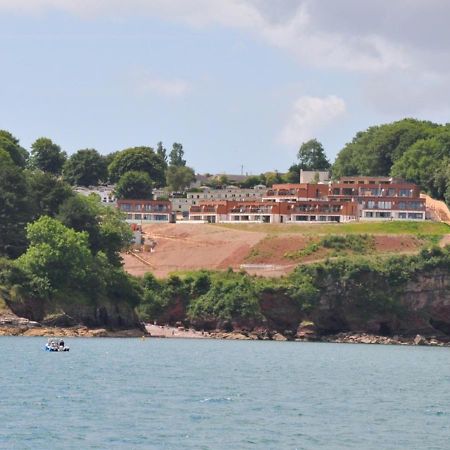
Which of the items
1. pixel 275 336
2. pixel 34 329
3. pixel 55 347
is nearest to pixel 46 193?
pixel 275 336

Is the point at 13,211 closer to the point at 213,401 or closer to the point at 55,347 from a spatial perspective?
the point at 55,347

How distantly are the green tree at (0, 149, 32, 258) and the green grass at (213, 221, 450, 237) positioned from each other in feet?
162

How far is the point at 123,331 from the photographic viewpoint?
Result: 13700 cm

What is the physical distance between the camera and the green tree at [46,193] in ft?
506

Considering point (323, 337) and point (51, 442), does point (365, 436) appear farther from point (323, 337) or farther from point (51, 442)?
point (323, 337)

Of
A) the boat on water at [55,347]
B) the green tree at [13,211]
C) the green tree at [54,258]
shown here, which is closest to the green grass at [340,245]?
the green tree at [13,211]

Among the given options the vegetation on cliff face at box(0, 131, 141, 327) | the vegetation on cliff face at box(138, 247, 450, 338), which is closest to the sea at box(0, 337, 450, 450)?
the vegetation on cliff face at box(0, 131, 141, 327)

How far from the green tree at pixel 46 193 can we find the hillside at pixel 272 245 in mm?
17555

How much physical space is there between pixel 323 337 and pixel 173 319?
15.1 metres

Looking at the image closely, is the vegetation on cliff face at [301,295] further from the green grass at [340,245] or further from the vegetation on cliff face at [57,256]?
the green grass at [340,245]

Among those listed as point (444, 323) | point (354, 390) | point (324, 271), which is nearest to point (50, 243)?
point (324, 271)

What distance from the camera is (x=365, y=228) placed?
191625 mm

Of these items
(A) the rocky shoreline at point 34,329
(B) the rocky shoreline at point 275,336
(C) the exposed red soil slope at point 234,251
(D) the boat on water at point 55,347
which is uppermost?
(C) the exposed red soil slope at point 234,251

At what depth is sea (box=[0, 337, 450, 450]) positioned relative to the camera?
5697 cm
